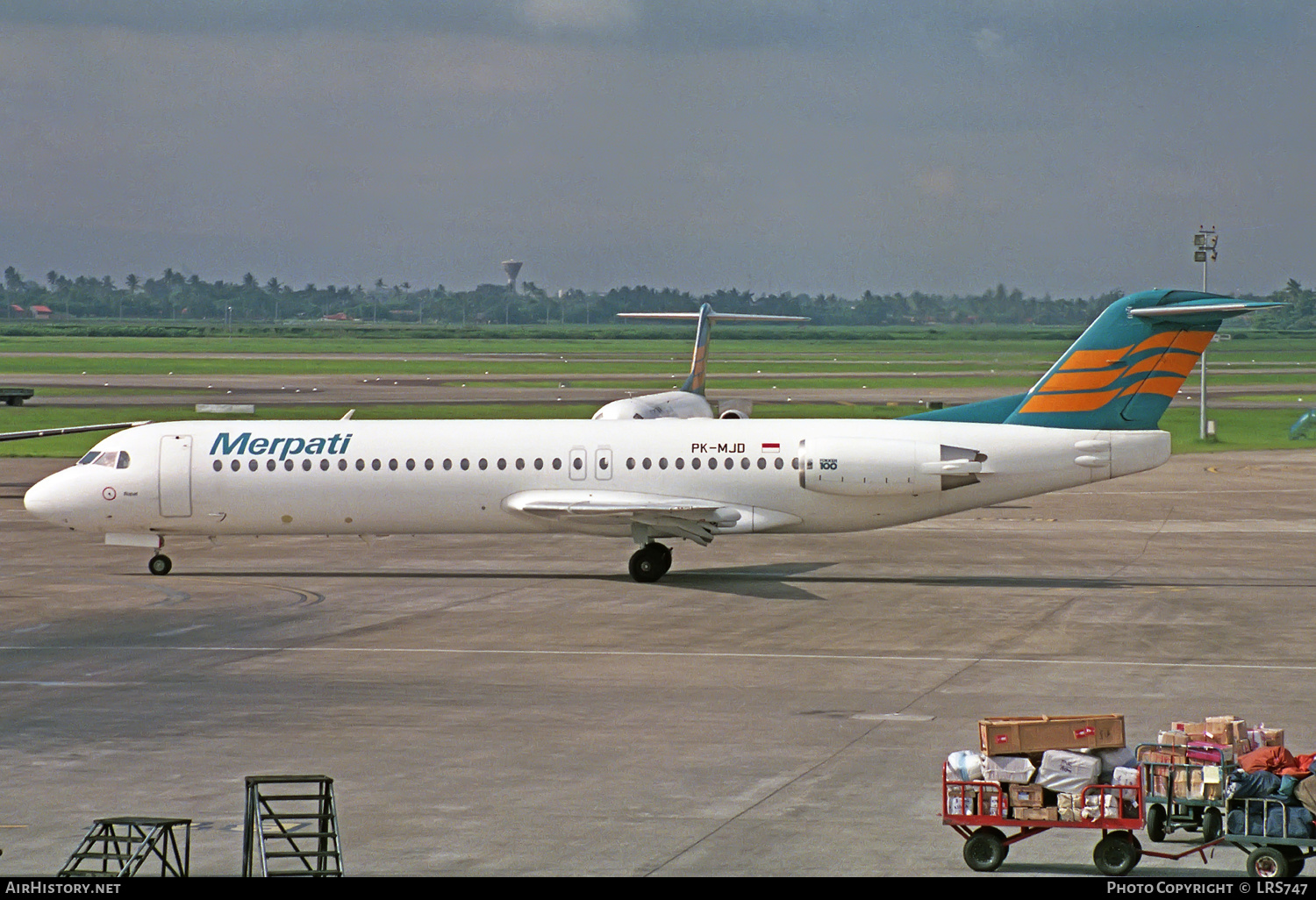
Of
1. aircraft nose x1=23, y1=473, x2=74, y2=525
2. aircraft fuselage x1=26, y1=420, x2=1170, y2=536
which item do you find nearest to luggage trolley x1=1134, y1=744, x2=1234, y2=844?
aircraft fuselage x1=26, y1=420, x2=1170, y2=536

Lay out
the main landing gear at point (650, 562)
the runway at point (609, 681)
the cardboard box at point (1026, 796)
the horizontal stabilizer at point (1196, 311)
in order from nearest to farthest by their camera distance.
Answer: the cardboard box at point (1026, 796)
the runway at point (609, 681)
the horizontal stabilizer at point (1196, 311)
the main landing gear at point (650, 562)

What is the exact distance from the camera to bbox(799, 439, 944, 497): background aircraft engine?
Result: 102ft

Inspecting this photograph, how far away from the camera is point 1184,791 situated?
13594mm

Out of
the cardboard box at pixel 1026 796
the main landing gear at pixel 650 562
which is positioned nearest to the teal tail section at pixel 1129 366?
the main landing gear at pixel 650 562

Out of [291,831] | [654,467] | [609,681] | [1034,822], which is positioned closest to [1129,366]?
[654,467]

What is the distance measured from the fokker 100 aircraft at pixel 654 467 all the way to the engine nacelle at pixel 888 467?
0.11ft

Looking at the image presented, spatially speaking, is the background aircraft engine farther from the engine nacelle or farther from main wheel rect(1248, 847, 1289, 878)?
main wheel rect(1248, 847, 1289, 878)

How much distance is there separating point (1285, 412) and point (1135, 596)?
63.9 metres

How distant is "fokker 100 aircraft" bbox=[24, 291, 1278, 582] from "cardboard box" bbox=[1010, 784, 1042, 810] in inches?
697

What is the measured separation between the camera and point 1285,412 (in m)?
88.7

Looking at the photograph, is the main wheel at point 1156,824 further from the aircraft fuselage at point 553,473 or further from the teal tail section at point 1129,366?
the teal tail section at point 1129,366

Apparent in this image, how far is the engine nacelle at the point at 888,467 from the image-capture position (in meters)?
31.2
